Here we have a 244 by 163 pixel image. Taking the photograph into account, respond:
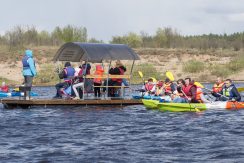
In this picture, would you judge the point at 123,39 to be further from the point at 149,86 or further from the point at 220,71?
the point at 149,86

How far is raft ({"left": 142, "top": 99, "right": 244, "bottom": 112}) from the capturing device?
2441 cm

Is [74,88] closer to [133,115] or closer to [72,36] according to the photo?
[133,115]

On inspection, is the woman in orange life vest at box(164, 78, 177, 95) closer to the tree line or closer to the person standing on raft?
the person standing on raft

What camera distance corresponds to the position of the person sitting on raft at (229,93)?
25812 millimetres

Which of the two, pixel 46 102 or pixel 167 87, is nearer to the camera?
pixel 46 102

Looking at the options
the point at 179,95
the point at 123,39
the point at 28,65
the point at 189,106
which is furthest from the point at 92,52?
the point at 123,39

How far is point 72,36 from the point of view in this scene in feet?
205

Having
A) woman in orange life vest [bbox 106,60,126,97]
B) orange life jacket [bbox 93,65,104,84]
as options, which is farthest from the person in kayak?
orange life jacket [bbox 93,65,104,84]

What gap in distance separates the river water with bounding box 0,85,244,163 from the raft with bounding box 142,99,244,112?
0.41 metres

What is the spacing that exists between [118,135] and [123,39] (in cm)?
4995

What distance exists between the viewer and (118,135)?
714 inches

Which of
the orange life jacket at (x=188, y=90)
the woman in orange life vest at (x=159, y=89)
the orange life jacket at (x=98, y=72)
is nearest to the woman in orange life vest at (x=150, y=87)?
the woman in orange life vest at (x=159, y=89)

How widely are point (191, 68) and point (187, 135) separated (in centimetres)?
3500

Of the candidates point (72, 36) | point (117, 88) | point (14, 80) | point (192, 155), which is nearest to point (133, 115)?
point (117, 88)
